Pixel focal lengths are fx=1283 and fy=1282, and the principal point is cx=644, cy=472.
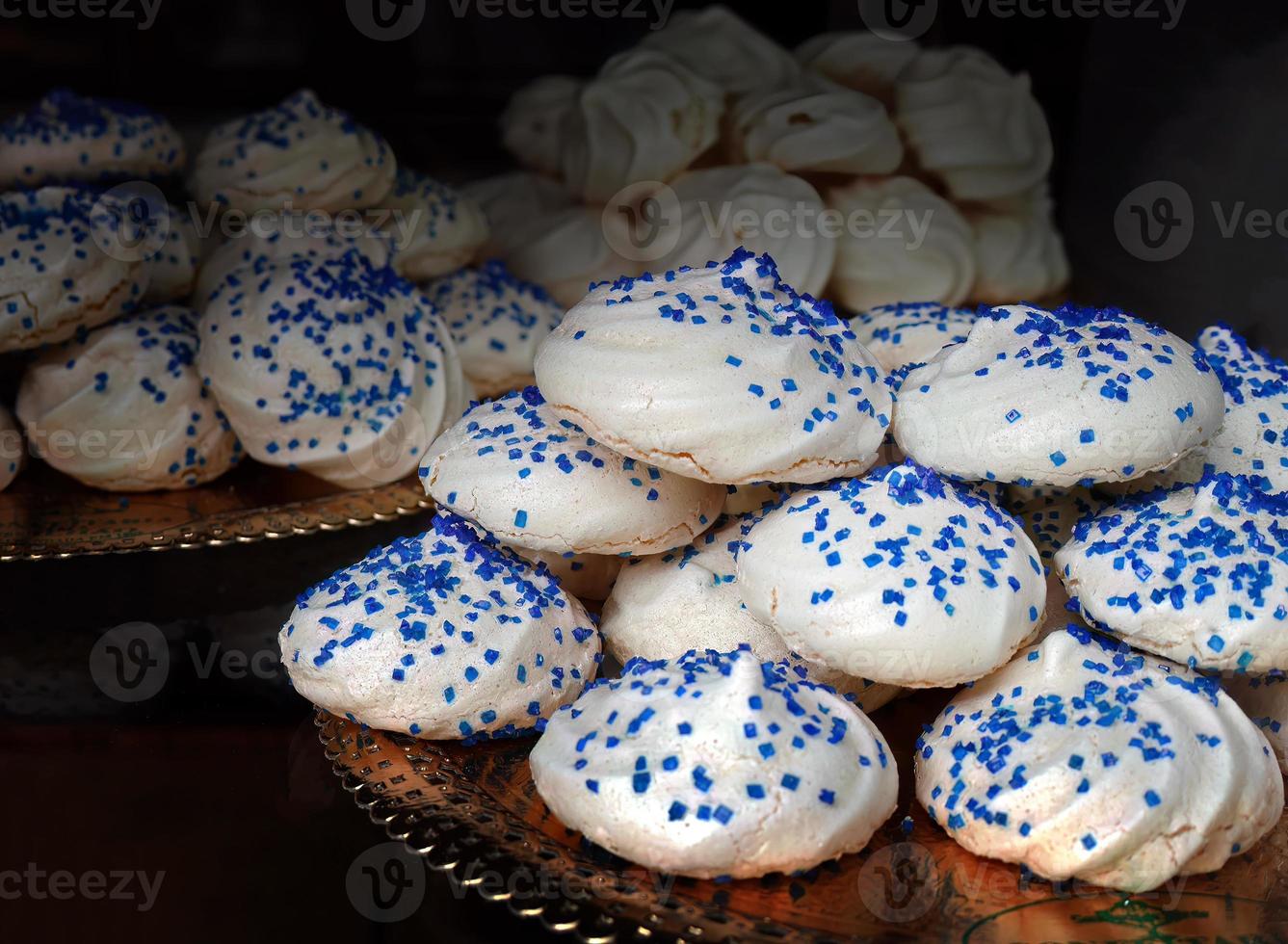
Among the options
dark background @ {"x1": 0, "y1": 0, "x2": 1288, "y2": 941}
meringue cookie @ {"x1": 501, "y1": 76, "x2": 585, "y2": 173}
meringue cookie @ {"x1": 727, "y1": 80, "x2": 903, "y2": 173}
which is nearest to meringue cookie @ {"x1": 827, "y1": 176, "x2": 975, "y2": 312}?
meringue cookie @ {"x1": 727, "y1": 80, "x2": 903, "y2": 173}

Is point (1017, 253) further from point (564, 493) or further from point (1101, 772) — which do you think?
point (1101, 772)

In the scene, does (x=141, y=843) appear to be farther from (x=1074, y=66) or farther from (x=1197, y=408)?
(x=1074, y=66)

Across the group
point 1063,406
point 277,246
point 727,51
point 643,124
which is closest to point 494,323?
point 277,246

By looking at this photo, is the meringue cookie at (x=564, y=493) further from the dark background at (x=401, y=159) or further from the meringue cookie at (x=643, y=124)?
the meringue cookie at (x=643, y=124)

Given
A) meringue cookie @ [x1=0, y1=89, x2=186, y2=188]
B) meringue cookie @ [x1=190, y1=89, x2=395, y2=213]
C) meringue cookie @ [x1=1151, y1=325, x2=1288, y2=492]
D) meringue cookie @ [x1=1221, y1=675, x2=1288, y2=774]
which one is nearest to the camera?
meringue cookie @ [x1=1221, y1=675, x2=1288, y2=774]

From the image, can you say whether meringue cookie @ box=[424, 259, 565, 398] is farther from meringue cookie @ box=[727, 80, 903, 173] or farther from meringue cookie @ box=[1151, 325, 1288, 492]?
meringue cookie @ box=[1151, 325, 1288, 492]

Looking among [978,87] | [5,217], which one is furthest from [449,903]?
[978,87]
